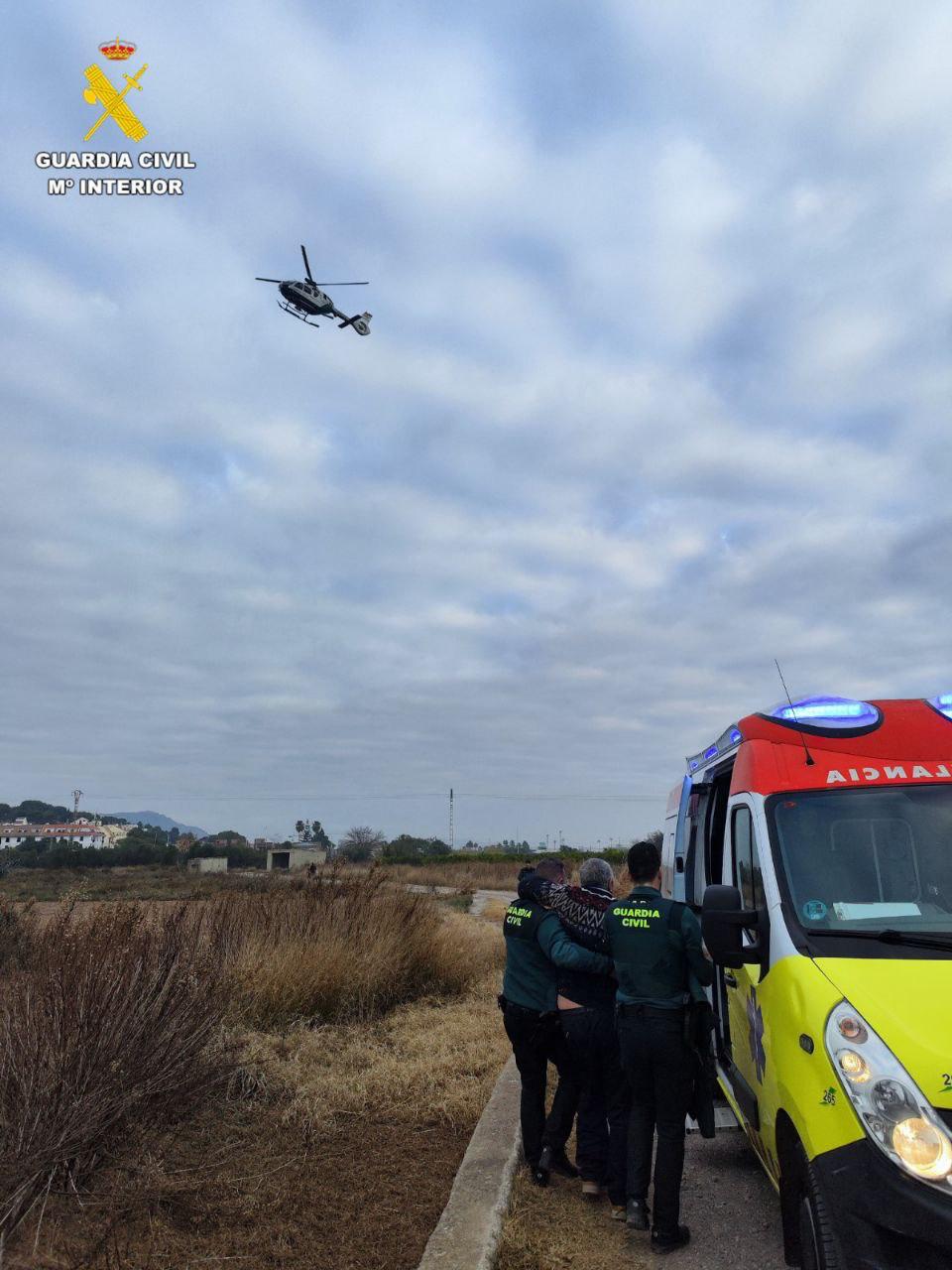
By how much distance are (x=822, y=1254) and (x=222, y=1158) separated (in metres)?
3.31

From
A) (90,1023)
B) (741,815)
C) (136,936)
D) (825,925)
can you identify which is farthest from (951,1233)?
(136,936)

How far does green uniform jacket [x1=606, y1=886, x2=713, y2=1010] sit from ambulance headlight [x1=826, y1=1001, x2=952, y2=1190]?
4.46 ft

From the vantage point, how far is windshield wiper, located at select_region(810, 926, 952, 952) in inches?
142

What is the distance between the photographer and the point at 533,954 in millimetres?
5379

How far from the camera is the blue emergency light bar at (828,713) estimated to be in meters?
4.73

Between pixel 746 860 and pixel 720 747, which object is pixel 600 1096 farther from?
pixel 720 747

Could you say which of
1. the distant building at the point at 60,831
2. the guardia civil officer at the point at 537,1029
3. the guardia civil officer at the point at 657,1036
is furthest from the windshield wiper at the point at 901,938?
the distant building at the point at 60,831

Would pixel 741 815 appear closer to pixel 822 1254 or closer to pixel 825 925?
pixel 825 925

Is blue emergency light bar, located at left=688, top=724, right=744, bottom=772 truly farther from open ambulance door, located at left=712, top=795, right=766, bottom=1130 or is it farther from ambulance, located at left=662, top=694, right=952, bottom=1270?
open ambulance door, located at left=712, top=795, right=766, bottom=1130

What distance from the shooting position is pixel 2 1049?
484cm

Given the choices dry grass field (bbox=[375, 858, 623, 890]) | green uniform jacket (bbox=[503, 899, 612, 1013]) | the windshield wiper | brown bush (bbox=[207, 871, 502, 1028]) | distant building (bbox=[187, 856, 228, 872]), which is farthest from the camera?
distant building (bbox=[187, 856, 228, 872])

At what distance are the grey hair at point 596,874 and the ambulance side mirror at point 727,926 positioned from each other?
132 centimetres

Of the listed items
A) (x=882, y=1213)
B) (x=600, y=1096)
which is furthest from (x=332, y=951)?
(x=882, y=1213)

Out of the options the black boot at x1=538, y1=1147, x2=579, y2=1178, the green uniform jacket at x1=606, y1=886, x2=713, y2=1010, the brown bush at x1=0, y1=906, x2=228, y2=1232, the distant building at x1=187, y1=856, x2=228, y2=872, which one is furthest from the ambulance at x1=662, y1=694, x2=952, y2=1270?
the distant building at x1=187, y1=856, x2=228, y2=872
